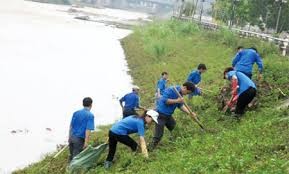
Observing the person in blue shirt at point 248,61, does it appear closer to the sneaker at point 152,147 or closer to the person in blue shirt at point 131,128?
the sneaker at point 152,147

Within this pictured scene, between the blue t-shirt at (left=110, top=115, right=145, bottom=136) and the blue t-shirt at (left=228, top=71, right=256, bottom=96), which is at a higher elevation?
the blue t-shirt at (left=228, top=71, right=256, bottom=96)

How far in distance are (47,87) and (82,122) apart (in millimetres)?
15297

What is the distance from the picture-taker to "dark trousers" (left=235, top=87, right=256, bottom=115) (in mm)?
11969

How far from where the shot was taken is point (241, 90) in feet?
39.5

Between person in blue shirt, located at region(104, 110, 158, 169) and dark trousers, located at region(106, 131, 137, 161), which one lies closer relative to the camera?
person in blue shirt, located at region(104, 110, 158, 169)

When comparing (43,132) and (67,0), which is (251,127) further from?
(67,0)

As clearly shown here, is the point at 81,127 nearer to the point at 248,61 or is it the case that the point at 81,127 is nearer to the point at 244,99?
the point at 244,99

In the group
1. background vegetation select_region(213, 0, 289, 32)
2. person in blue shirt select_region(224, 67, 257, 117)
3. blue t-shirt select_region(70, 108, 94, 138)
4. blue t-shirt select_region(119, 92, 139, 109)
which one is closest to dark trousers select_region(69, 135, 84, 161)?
blue t-shirt select_region(70, 108, 94, 138)

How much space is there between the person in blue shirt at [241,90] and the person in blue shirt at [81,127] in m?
3.85

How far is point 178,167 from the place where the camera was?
957 centimetres

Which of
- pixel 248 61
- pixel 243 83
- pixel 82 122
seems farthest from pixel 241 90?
pixel 82 122

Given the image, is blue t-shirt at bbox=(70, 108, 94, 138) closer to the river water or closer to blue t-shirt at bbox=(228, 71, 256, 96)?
the river water

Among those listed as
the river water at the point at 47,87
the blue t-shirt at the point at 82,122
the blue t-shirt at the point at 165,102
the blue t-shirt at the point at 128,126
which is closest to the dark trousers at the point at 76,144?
the blue t-shirt at the point at 82,122

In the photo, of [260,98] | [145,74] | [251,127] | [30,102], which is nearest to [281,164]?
[251,127]
